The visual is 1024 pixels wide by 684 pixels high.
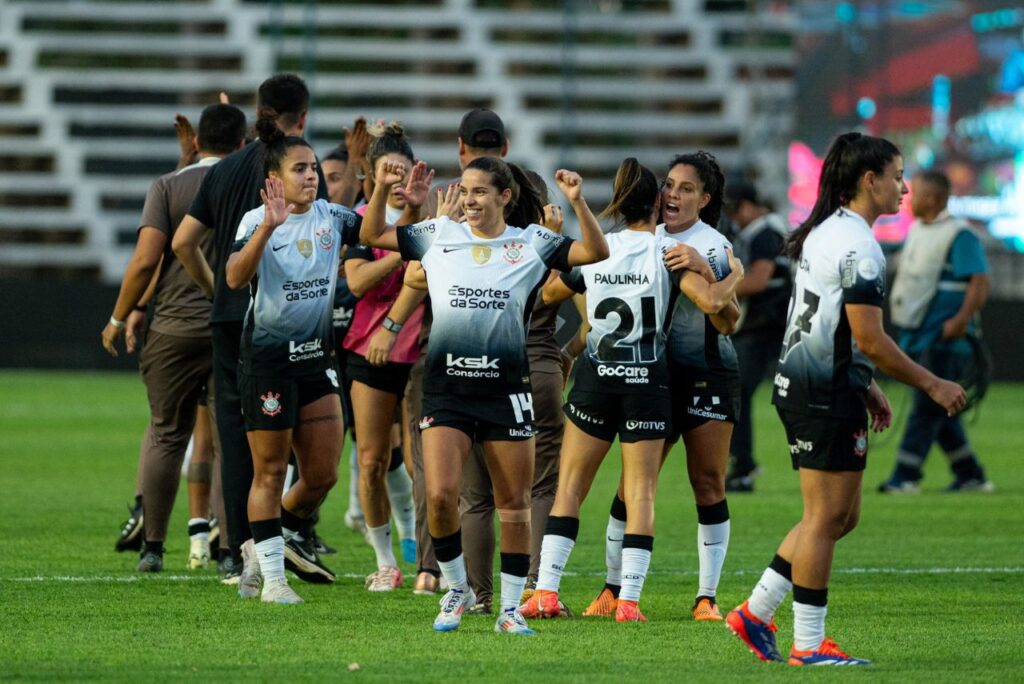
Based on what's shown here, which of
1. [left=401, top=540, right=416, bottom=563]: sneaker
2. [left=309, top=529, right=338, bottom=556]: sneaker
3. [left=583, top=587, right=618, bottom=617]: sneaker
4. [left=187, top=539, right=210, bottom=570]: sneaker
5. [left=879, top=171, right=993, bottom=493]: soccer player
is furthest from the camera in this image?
[left=879, top=171, right=993, bottom=493]: soccer player

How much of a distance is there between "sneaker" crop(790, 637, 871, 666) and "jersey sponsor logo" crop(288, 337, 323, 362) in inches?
96.9

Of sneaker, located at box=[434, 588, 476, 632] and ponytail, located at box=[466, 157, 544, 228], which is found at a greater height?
ponytail, located at box=[466, 157, 544, 228]

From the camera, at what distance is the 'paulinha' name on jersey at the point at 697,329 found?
741 centimetres

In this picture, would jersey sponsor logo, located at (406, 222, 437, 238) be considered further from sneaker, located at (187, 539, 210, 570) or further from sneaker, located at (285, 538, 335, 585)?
sneaker, located at (187, 539, 210, 570)

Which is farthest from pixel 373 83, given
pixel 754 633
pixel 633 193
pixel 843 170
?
pixel 754 633

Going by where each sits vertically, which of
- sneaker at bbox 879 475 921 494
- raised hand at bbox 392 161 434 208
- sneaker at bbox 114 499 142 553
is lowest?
sneaker at bbox 879 475 921 494

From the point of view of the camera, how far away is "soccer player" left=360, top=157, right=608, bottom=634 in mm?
6855

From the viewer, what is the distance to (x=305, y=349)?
301 inches

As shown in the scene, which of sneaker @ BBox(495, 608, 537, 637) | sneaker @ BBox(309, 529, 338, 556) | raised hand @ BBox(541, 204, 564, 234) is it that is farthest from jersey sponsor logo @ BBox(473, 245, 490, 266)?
sneaker @ BBox(309, 529, 338, 556)

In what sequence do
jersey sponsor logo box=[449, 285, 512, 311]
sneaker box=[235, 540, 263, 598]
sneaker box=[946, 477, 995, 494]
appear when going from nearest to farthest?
1. jersey sponsor logo box=[449, 285, 512, 311]
2. sneaker box=[235, 540, 263, 598]
3. sneaker box=[946, 477, 995, 494]

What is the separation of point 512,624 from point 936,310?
7.35m

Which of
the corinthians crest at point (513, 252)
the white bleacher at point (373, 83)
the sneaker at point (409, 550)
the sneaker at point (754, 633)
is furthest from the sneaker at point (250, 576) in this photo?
the white bleacher at point (373, 83)

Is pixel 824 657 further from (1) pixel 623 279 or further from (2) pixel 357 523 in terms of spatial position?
(2) pixel 357 523

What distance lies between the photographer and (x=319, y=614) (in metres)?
7.42
